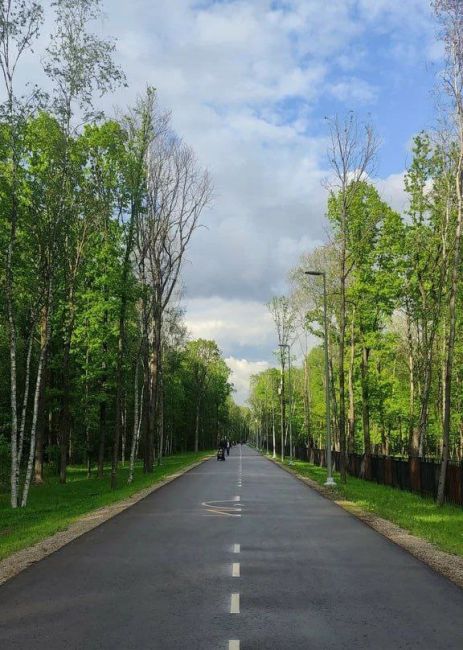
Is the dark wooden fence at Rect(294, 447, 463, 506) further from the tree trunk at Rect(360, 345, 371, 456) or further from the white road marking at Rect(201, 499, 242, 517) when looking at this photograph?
the white road marking at Rect(201, 499, 242, 517)

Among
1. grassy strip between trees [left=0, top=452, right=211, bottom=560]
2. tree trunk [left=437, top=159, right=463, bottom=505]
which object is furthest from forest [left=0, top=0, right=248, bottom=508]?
tree trunk [left=437, top=159, right=463, bottom=505]

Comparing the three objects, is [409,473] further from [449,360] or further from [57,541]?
[57,541]

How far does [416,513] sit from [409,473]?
796 centimetres

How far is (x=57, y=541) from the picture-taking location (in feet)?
39.4

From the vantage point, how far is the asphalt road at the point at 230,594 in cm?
600

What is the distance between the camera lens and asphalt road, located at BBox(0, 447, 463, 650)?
19.7 ft

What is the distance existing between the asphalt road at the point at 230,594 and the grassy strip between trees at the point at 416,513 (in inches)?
43.6

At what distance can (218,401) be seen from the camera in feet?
382

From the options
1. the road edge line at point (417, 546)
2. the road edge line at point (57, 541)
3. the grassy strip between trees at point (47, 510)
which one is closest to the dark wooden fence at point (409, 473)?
the road edge line at point (417, 546)

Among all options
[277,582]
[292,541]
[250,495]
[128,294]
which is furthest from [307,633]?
[128,294]

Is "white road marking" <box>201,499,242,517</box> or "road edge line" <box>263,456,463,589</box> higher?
"road edge line" <box>263,456,463,589</box>

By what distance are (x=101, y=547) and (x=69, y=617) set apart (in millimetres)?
4654

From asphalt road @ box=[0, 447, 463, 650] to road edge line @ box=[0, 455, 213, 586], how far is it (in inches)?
10.2

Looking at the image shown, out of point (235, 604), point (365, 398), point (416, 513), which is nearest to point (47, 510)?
point (416, 513)
